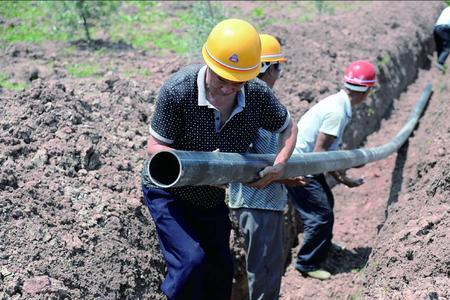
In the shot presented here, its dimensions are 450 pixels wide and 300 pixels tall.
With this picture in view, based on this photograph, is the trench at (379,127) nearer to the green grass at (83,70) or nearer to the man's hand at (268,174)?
the man's hand at (268,174)

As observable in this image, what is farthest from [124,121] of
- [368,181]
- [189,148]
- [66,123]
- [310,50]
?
[310,50]

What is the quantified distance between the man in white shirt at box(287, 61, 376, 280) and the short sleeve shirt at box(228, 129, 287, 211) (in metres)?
0.90

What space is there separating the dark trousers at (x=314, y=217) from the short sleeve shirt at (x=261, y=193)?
1.09 metres

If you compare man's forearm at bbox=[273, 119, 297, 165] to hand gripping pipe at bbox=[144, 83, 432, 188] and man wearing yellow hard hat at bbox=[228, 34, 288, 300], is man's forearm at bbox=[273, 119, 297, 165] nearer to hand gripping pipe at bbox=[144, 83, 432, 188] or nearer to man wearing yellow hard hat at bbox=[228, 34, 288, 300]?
hand gripping pipe at bbox=[144, 83, 432, 188]

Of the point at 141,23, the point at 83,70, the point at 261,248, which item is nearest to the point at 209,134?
the point at 261,248

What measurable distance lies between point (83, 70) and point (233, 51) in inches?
204

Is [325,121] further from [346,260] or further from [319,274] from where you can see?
[346,260]

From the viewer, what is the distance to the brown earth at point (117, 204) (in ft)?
12.5

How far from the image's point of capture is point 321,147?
5133mm

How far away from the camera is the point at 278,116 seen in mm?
3836

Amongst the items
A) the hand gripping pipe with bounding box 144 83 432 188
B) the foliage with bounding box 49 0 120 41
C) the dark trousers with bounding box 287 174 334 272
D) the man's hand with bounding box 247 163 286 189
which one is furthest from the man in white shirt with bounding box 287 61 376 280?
the foliage with bounding box 49 0 120 41

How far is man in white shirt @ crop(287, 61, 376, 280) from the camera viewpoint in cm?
515

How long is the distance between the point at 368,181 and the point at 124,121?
382cm

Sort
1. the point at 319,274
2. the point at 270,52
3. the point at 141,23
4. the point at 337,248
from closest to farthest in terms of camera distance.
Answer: the point at 270,52 < the point at 319,274 < the point at 337,248 < the point at 141,23
